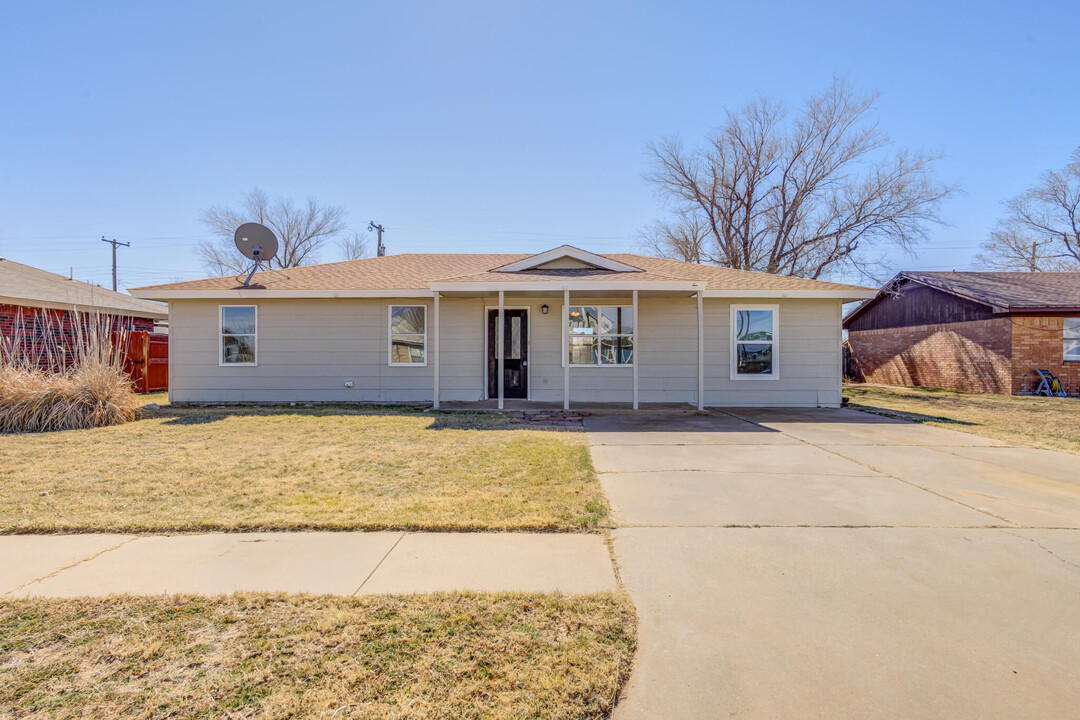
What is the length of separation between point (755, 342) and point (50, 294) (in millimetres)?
18347

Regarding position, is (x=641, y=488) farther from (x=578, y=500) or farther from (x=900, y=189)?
(x=900, y=189)

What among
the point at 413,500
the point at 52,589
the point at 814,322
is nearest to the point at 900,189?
the point at 814,322

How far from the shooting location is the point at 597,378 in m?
11.4

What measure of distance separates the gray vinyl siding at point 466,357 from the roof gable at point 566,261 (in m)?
0.72

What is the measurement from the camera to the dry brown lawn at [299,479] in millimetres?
3797

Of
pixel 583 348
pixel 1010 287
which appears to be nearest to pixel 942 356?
pixel 1010 287

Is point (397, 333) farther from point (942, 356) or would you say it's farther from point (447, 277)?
point (942, 356)

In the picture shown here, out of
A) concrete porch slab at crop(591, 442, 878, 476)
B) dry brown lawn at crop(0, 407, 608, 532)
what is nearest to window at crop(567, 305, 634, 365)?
→ dry brown lawn at crop(0, 407, 608, 532)

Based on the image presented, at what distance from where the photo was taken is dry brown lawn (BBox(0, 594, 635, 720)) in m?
1.85

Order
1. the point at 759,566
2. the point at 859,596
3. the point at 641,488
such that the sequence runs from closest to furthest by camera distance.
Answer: the point at 859,596 → the point at 759,566 → the point at 641,488

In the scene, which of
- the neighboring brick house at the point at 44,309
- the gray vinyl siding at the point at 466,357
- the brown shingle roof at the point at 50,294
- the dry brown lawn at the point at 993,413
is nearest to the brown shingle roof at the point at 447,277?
the gray vinyl siding at the point at 466,357

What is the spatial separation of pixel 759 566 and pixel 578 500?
5.02 feet

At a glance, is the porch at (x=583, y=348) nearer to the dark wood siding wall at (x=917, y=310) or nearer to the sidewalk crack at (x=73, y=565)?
the sidewalk crack at (x=73, y=565)

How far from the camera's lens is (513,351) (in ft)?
38.0
